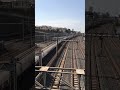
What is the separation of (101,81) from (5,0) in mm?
1546

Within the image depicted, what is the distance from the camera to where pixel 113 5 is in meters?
2.66

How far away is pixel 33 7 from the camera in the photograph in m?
3.24

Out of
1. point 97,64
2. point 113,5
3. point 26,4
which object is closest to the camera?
point 113,5

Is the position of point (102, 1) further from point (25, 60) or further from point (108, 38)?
point (25, 60)

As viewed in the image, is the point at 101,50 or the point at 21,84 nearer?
the point at 101,50

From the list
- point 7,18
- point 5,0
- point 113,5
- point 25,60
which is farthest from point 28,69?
point 113,5

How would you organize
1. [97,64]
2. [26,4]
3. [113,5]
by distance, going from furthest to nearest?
[26,4]
[97,64]
[113,5]

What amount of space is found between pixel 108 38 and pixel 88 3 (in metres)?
0.48

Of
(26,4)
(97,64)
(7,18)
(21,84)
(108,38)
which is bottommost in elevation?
(21,84)

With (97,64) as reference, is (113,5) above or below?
above

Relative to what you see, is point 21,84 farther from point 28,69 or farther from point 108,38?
point 108,38

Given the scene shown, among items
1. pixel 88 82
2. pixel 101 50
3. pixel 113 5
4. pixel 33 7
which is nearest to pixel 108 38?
pixel 101 50

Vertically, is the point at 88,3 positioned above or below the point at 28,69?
above

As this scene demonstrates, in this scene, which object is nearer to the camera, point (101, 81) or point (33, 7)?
point (101, 81)
